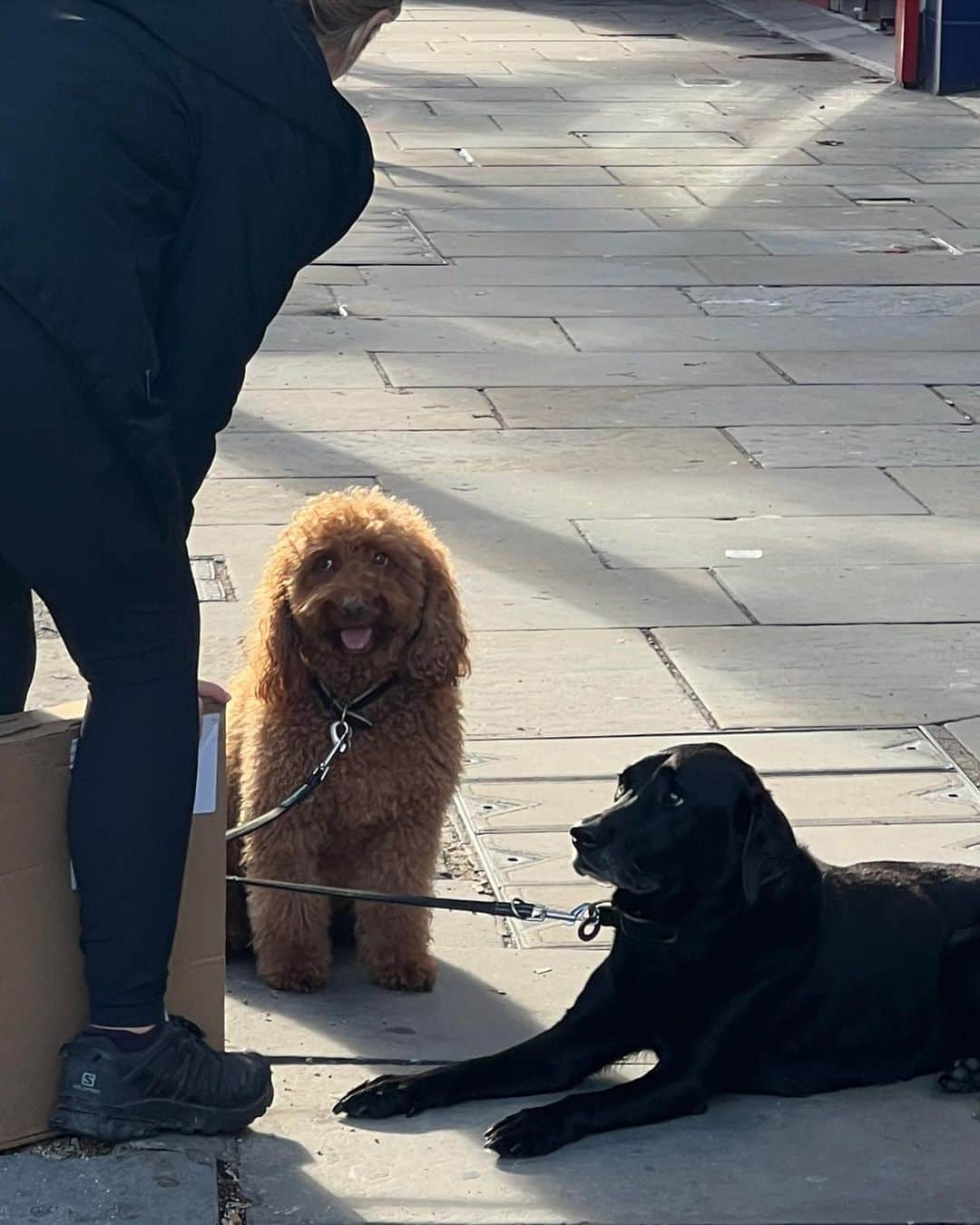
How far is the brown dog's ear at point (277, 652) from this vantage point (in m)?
3.84

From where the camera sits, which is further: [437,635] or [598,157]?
[598,157]

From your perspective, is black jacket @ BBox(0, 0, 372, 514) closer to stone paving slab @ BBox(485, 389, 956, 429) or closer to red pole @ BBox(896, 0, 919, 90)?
stone paving slab @ BBox(485, 389, 956, 429)

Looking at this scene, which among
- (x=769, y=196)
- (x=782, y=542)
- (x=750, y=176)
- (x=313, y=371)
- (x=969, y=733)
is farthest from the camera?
(x=750, y=176)

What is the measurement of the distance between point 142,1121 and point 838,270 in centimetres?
851

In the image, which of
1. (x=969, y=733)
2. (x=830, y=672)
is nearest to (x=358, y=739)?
(x=969, y=733)

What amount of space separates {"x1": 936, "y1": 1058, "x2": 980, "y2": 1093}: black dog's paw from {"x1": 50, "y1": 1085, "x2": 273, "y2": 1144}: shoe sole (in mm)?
1162

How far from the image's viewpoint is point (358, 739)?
3893 millimetres

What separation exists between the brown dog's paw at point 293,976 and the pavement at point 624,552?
4 cm

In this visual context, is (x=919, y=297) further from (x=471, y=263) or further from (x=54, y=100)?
(x=54, y=100)

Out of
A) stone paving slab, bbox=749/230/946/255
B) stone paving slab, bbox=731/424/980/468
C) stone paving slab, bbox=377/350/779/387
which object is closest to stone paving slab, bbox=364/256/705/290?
stone paving slab, bbox=749/230/946/255

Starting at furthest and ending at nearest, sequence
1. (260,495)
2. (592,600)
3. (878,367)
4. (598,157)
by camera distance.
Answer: (598,157)
(878,367)
(260,495)
(592,600)

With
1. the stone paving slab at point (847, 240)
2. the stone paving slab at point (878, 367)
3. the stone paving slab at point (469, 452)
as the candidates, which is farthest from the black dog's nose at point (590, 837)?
the stone paving slab at point (847, 240)

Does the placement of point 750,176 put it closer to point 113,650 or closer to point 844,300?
point 844,300

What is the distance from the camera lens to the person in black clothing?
109 inches
